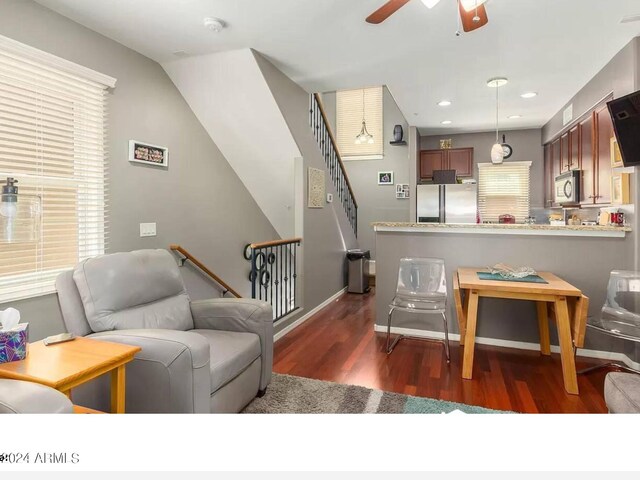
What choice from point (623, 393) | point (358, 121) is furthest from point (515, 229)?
point (358, 121)

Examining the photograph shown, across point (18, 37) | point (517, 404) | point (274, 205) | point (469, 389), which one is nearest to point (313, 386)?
point (469, 389)

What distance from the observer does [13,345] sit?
1.40 meters

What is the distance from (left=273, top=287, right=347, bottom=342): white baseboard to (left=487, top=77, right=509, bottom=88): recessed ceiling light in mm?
3170

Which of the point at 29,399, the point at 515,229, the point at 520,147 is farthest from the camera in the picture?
the point at 520,147

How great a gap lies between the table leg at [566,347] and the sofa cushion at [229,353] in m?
2.06

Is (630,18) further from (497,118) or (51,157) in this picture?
(51,157)

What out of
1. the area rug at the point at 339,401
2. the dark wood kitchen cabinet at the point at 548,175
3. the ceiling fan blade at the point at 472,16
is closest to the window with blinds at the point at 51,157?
the area rug at the point at 339,401

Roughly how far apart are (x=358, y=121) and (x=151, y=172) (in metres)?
4.77

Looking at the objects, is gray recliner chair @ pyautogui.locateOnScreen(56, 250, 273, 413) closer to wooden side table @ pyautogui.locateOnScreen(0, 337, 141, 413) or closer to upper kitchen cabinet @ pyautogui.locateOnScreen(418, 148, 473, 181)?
wooden side table @ pyautogui.locateOnScreen(0, 337, 141, 413)

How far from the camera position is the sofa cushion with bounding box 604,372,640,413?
4.45ft

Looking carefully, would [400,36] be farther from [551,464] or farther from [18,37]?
[551,464]

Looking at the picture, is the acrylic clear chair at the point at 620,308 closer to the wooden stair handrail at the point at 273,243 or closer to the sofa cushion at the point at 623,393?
the sofa cushion at the point at 623,393

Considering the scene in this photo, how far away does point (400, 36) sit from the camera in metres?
2.77

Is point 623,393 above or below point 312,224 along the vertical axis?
below
